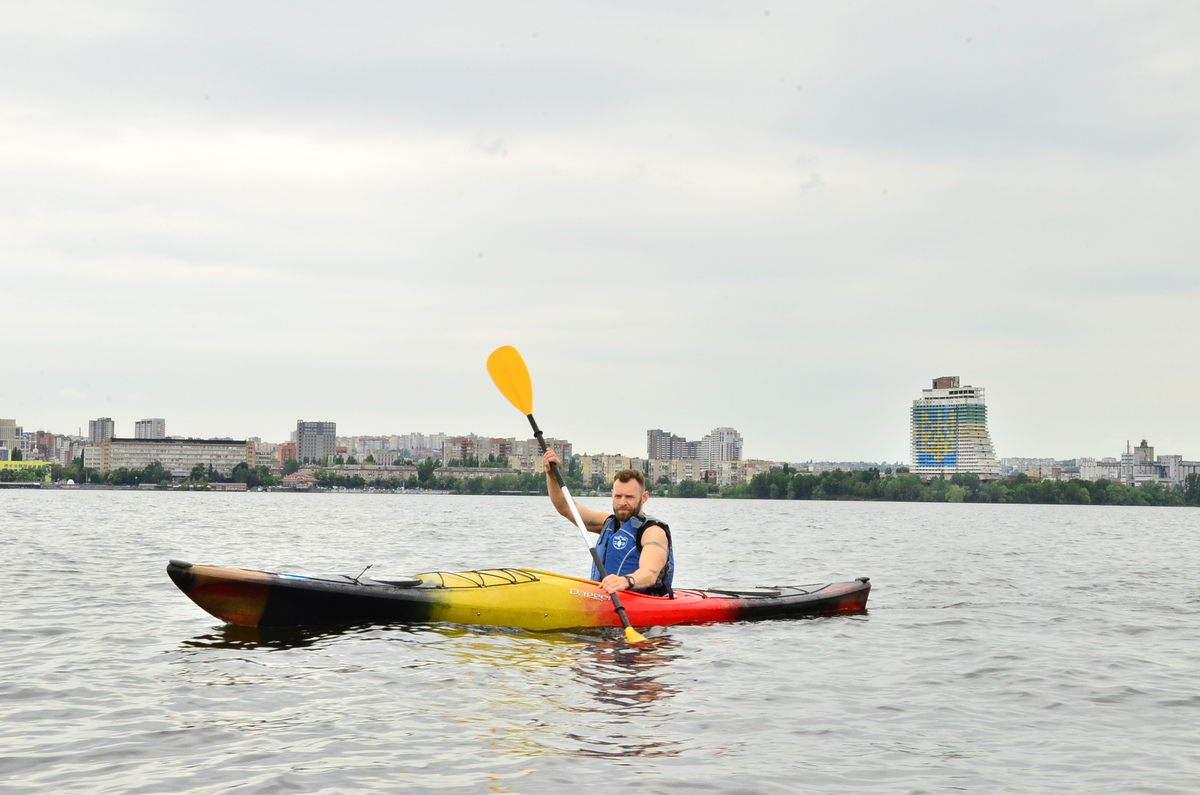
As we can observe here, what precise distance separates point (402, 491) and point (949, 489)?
77.8 meters


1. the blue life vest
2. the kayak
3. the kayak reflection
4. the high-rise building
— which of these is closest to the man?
the blue life vest

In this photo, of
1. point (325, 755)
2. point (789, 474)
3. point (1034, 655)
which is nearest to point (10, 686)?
point (325, 755)

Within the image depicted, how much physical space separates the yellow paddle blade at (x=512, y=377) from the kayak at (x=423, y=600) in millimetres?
2499

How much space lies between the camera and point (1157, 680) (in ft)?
27.5

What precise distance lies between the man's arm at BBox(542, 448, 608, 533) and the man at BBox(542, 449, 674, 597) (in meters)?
0.02

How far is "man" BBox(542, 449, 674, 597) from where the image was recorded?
9.58 meters

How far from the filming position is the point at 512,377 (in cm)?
1198

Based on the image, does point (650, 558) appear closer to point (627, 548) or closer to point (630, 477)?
point (627, 548)

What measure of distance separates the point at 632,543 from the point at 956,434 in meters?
195

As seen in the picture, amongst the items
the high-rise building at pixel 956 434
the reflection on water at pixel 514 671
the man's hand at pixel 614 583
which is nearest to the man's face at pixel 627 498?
the man's hand at pixel 614 583

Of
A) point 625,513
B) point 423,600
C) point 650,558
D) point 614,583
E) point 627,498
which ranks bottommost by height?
point 423,600

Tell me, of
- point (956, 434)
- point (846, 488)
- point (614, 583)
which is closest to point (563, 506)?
point (614, 583)

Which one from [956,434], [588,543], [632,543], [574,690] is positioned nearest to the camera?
[574,690]

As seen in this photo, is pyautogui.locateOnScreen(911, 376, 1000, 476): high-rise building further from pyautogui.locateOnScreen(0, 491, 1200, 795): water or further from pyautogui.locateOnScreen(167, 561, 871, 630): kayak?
pyautogui.locateOnScreen(167, 561, 871, 630): kayak
